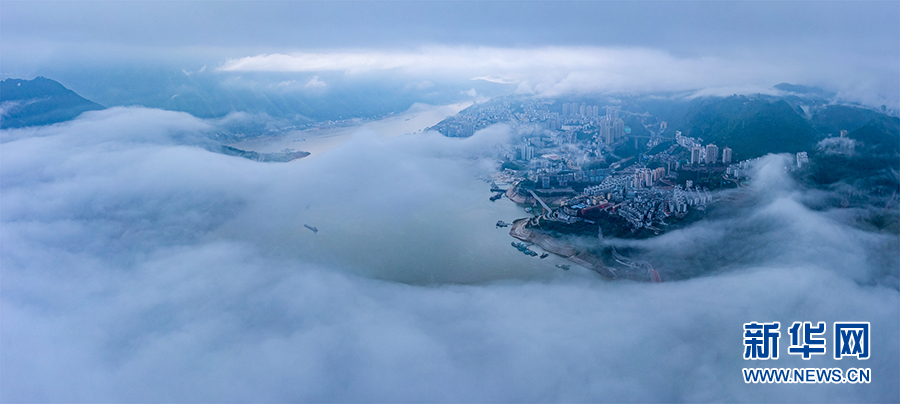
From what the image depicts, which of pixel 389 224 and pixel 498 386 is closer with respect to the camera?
pixel 498 386

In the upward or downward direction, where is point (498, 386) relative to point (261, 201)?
downward

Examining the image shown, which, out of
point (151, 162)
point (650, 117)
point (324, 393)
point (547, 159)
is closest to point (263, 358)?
point (324, 393)

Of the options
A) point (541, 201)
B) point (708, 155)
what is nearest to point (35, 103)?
point (541, 201)

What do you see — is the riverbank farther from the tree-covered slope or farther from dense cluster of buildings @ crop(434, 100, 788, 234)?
the tree-covered slope

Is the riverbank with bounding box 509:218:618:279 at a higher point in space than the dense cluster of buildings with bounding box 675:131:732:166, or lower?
lower

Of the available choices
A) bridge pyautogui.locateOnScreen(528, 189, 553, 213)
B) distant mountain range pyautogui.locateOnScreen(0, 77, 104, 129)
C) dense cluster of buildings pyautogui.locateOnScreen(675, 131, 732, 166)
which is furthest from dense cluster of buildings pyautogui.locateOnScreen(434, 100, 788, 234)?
distant mountain range pyautogui.locateOnScreen(0, 77, 104, 129)

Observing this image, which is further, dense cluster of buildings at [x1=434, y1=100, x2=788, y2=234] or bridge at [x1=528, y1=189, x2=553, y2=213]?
bridge at [x1=528, y1=189, x2=553, y2=213]

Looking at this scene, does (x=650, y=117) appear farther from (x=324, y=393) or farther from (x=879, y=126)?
(x=324, y=393)

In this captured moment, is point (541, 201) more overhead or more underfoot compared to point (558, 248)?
more overhead

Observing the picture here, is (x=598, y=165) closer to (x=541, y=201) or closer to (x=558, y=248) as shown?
(x=541, y=201)
